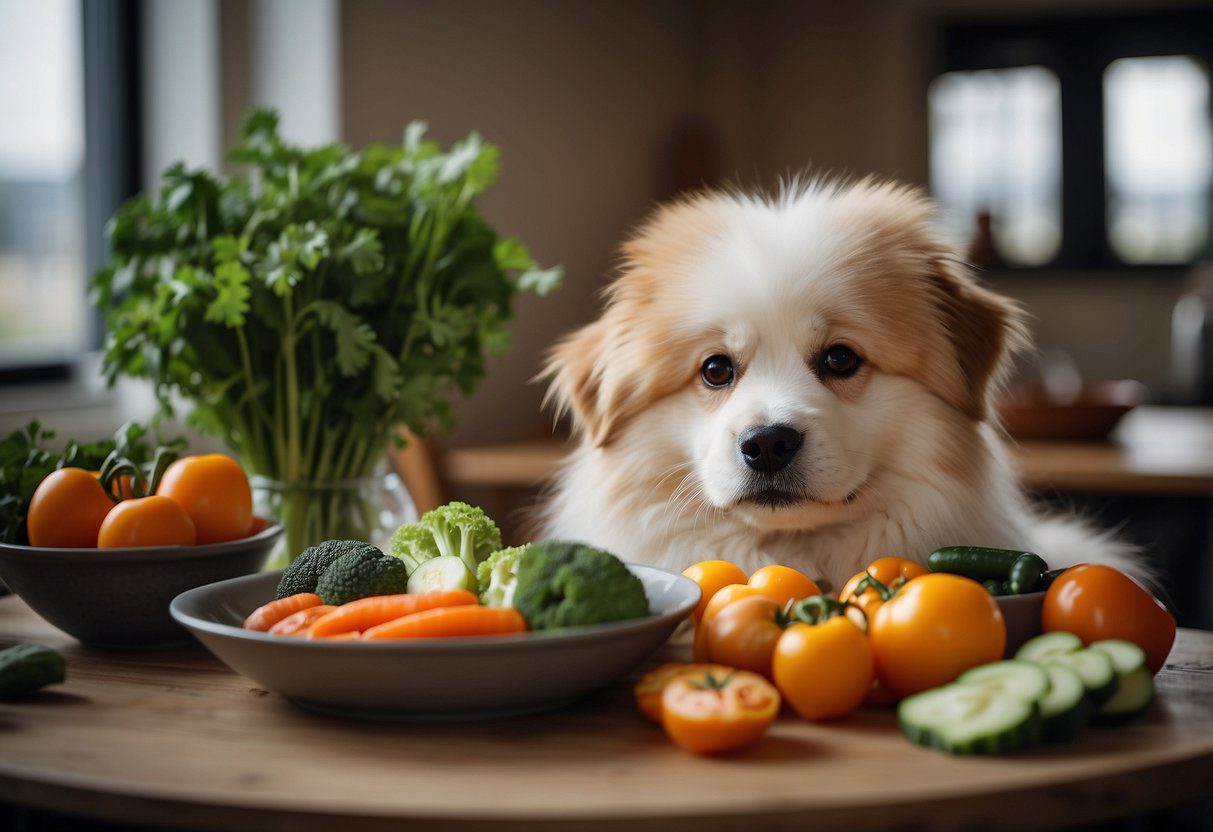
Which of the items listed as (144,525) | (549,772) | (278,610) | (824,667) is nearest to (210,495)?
(144,525)

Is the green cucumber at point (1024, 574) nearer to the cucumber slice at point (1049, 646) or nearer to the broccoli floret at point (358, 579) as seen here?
the cucumber slice at point (1049, 646)

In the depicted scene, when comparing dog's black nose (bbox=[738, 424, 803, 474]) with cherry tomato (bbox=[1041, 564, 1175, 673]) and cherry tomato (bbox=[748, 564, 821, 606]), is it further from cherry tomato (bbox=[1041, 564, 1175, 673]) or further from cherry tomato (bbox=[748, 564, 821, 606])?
cherry tomato (bbox=[1041, 564, 1175, 673])

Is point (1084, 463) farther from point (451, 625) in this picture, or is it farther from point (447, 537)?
point (451, 625)

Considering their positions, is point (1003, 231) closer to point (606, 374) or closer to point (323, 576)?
point (606, 374)

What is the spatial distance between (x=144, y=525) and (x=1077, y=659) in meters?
0.88

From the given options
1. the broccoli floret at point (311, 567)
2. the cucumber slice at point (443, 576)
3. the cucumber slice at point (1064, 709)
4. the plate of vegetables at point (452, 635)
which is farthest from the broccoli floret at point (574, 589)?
the cucumber slice at point (1064, 709)

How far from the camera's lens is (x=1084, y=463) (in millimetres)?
2887

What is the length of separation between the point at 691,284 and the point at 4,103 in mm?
2008

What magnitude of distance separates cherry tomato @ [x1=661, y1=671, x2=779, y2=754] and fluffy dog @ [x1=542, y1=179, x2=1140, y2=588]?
47cm

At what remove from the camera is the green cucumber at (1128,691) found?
0.92 metres

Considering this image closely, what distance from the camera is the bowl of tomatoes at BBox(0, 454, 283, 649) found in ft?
3.77

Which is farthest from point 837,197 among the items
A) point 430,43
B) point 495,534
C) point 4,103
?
point 430,43

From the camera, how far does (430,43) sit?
3582 millimetres

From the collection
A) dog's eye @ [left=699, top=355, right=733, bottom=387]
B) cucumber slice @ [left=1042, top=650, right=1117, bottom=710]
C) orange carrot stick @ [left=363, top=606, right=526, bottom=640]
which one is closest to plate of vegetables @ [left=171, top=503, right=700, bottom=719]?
orange carrot stick @ [left=363, top=606, right=526, bottom=640]
